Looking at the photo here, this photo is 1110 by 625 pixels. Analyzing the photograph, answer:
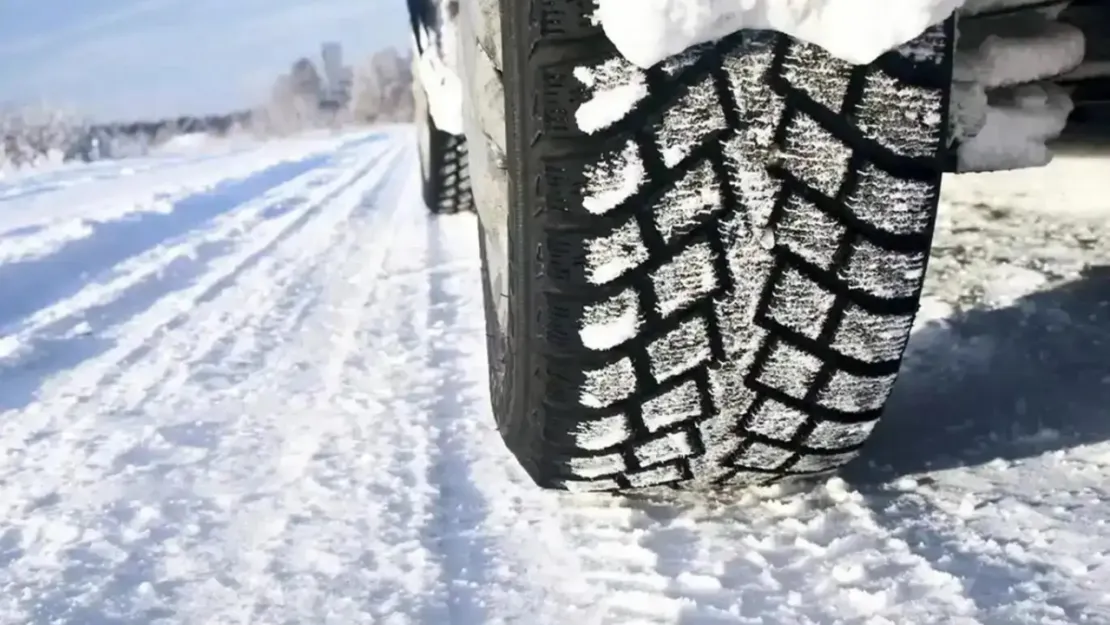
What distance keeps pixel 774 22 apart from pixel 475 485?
2.31ft

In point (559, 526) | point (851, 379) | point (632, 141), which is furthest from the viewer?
point (559, 526)

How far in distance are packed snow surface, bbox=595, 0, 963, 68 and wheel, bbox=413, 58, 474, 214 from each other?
2.42 m

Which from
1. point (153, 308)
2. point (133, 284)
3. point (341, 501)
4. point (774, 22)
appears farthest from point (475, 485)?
point (133, 284)

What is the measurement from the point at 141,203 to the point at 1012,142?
5.51 metres

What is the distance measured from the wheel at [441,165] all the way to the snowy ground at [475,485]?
0.94 m

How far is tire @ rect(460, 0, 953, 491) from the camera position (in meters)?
0.81

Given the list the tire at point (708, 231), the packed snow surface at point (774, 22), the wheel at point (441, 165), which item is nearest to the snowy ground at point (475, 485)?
the tire at point (708, 231)

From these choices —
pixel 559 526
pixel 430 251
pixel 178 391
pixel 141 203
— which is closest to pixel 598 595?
pixel 559 526

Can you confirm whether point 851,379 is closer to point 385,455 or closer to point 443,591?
point 443,591

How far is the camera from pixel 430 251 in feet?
9.90

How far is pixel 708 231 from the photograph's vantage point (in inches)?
32.9

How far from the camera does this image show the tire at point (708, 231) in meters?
0.81

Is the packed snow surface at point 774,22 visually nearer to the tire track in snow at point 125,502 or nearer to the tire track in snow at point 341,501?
the tire track in snow at point 341,501

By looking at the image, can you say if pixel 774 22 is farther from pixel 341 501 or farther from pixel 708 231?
pixel 341 501
